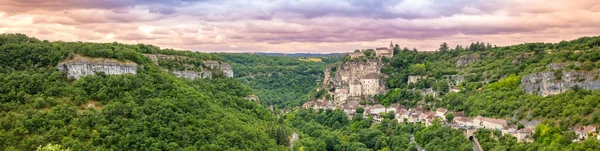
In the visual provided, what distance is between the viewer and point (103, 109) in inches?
1567

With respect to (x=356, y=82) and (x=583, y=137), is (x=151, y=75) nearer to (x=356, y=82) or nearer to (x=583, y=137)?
(x=583, y=137)

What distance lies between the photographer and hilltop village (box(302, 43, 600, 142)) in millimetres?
58344

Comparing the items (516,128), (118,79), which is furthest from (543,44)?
(118,79)

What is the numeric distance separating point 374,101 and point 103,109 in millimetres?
60970

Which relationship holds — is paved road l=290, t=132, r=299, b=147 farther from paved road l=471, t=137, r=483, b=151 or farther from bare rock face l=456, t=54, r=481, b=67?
bare rock face l=456, t=54, r=481, b=67

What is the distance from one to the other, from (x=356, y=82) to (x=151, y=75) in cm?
5590

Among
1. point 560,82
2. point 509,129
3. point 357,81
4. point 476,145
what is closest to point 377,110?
point 357,81

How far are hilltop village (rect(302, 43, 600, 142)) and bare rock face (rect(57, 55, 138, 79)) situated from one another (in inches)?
1553

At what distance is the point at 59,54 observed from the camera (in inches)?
1757

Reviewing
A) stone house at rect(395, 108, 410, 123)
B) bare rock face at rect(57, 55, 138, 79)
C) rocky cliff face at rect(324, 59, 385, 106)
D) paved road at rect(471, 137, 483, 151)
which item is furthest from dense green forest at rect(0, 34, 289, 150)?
rocky cliff face at rect(324, 59, 385, 106)

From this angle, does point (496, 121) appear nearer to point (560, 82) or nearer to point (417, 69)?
point (560, 82)

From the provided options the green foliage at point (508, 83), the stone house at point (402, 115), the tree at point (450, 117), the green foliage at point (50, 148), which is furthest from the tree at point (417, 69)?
the green foliage at point (50, 148)

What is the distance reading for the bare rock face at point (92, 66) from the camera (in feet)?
143

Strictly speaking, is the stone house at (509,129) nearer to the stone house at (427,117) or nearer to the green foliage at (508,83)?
the green foliage at (508,83)
